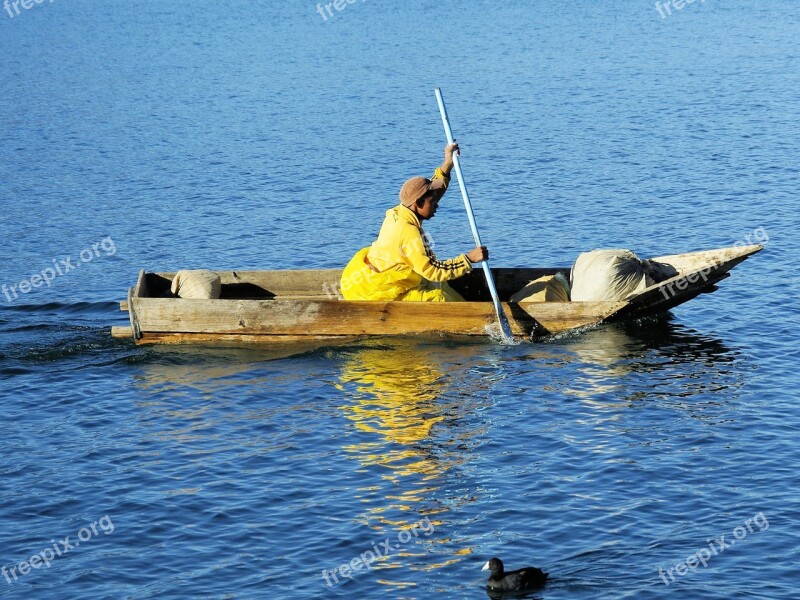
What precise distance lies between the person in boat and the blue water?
70 centimetres

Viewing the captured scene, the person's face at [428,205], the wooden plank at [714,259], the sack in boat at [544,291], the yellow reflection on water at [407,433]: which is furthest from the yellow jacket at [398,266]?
the wooden plank at [714,259]

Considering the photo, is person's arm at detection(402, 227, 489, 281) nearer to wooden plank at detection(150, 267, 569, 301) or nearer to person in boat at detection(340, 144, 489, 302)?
person in boat at detection(340, 144, 489, 302)

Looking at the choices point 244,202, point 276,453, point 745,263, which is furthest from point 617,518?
point 244,202

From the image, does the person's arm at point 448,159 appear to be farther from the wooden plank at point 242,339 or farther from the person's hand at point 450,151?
the wooden plank at point 242,339

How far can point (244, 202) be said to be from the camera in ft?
77.1

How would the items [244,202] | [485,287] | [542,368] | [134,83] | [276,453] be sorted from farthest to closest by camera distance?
1. [134,83]
2. [244,202]
3. [485,287]
4. [542,368]
5. [276,453]

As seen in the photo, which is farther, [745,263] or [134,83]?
[134,83]

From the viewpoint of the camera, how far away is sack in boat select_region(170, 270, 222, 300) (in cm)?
1465

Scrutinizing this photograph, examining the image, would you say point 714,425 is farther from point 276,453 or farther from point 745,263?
point 745,263

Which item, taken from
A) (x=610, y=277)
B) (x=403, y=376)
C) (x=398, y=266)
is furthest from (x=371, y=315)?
(x=610, y=277)

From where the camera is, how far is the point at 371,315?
14258mm

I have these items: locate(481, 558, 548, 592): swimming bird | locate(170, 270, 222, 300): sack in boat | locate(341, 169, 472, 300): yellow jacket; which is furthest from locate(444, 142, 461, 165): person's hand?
locate(481, 558, 548, 592): swimming bird

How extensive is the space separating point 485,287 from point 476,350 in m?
1.44

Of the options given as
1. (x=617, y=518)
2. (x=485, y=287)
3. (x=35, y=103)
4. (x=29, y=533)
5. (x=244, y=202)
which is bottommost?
(x=617, y=518)
